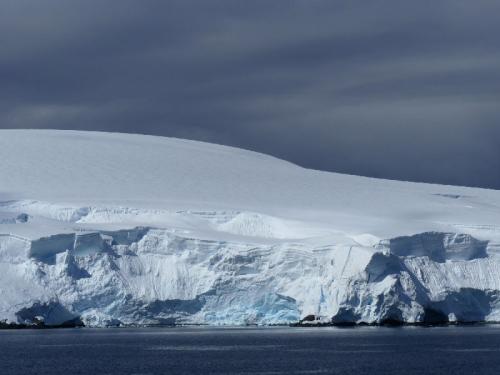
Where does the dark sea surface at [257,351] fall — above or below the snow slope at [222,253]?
below

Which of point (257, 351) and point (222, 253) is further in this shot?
point (222, 253)

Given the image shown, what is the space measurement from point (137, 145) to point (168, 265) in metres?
21.3

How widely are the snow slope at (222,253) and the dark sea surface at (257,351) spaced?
1156mm

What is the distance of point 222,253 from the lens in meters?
55.6

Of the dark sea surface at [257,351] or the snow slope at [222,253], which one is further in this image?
the snow slope at [222,253]

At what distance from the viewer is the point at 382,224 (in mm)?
62062

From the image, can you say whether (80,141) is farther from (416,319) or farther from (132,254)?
(416,319)

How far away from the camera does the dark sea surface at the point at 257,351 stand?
38281 mm

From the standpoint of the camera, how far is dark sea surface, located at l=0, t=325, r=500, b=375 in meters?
38.3

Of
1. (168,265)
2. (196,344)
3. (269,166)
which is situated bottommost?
(196,344)

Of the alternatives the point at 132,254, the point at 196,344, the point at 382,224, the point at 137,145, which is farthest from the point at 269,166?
the point at 196,344

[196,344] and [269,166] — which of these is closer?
[196,344]

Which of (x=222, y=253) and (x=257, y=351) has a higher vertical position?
(x=222, y=253)

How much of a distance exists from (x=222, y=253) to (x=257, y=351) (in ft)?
39.7
